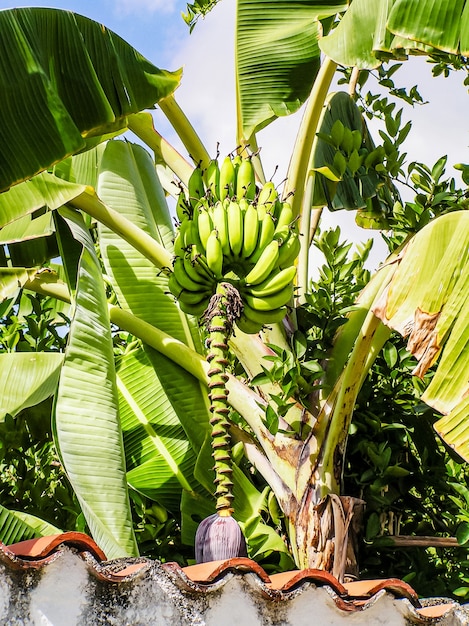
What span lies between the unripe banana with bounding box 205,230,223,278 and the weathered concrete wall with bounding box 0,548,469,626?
3.30 ft

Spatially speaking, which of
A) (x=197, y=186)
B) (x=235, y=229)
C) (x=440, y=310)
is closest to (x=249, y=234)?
(x=235, y=229)

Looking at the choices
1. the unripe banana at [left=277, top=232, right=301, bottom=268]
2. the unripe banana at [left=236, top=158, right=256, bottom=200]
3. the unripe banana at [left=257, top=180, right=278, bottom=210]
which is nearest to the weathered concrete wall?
the unripe banana at [left=277, top=232, right=301, bottom=268]

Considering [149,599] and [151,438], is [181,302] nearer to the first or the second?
[151,438]

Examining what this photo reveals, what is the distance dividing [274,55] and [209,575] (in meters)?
2.19

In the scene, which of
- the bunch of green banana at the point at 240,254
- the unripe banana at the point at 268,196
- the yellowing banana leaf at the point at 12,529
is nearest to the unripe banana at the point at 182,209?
the bunch of green banana at the point at 240,254

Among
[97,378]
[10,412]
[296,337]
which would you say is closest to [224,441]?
[97,378]

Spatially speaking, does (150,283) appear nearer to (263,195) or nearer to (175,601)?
(263,195)

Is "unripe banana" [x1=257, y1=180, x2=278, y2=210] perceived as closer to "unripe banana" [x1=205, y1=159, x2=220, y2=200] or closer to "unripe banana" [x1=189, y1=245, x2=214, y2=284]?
"unripe banana" [x1=205, y1=159, x2=220, y2=200]

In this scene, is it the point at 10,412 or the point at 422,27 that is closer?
the point at 422,27

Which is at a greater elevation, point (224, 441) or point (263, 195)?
point (263, 195)

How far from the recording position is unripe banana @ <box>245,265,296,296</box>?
227 centimetres

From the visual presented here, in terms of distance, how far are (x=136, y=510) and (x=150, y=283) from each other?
0.86 m

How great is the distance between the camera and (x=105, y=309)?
2297 millimetres

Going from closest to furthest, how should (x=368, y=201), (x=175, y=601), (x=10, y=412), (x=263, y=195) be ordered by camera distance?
(x=175, y=601) < (x=263, y=195) < (x=10, y=412) < (x=368, y=201)
